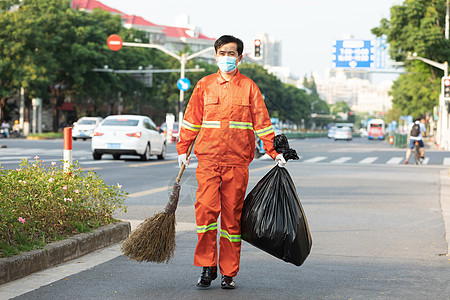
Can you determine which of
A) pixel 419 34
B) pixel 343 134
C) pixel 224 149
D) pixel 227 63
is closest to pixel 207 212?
pixel 224 149

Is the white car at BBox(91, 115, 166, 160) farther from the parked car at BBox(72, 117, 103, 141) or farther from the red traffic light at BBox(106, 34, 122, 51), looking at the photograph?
the parked car at BBox(72, 117, 103, 141)

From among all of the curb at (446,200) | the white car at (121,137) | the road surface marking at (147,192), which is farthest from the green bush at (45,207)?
the white car at (121,137)

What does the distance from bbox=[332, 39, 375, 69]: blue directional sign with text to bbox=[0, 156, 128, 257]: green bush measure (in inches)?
1615

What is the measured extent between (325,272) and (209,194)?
4.71 feet

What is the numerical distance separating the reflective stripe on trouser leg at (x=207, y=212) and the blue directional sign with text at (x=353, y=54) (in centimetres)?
4290

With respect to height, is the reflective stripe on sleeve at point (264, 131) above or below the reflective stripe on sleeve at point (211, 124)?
below

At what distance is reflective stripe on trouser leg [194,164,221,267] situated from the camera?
5453 mm

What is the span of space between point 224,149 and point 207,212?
18.1 inches

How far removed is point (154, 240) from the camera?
5.73m

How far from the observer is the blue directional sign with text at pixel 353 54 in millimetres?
47312

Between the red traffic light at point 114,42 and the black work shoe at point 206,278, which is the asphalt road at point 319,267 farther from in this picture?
the red traffic light at point 114,42

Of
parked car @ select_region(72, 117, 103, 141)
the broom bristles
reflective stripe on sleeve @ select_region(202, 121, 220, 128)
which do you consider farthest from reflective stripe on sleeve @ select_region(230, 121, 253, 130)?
parked car @ select_region(72, 117, 103, 141)

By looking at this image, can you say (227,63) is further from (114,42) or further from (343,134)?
(343,134)

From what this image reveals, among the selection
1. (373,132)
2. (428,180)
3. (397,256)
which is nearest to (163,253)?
(397,256)
